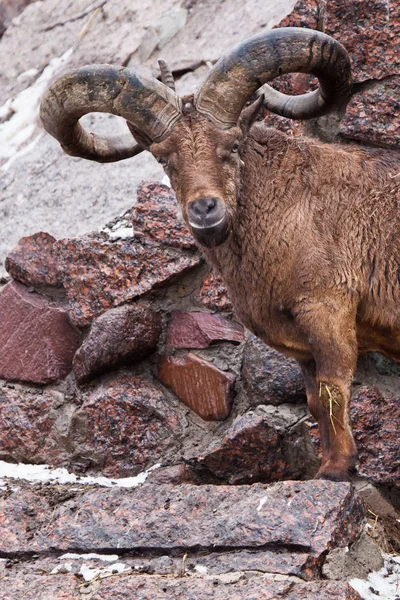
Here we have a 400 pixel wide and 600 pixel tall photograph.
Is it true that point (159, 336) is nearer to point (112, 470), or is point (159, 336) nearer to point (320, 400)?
point (112, 470)

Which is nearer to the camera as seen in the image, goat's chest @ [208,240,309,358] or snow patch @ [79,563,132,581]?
snow patch @ [79,563,132,581]

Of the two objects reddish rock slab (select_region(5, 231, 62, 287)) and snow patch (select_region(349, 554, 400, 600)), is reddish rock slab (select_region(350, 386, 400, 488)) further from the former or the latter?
reddish rock slab (select_region(5, 231, 62, 287))

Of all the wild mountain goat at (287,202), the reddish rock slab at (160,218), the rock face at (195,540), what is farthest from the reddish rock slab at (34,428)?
the wild mountain goat at (287,202)

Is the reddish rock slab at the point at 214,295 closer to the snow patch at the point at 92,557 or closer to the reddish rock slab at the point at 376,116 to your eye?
the reddish rock slab at the point at 376,116

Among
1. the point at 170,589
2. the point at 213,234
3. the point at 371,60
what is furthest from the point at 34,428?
the point at 371,60

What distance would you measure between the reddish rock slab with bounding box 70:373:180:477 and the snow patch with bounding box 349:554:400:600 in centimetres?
254

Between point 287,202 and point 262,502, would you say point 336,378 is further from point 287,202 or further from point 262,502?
point 287,202

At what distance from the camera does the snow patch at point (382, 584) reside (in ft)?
19.5

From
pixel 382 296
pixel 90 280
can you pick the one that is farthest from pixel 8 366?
pixel 382 296

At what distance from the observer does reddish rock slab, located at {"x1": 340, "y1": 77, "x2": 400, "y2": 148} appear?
8406 millimetres

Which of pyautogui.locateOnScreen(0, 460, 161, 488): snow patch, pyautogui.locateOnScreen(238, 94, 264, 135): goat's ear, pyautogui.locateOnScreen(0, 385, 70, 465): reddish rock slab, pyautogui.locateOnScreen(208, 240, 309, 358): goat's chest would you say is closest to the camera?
pyautogui.locateOnScreen(208, 240, 309, 358): goat's chest

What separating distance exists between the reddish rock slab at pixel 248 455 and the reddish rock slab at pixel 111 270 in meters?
1.57

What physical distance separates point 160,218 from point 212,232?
2257mm

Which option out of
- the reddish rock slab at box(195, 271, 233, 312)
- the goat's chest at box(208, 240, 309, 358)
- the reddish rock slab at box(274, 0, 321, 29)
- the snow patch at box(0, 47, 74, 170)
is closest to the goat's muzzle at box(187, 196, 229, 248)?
the goat's chest at box(208, 240, 309, 358)
